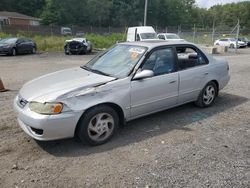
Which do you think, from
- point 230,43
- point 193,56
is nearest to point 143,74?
point 193,56

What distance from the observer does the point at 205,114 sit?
5605 millimetres

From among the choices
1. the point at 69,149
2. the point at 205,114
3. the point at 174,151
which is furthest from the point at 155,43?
the point at 69,149

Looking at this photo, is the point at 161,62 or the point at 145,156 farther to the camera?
the point at 161,62

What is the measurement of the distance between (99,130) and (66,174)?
95cm

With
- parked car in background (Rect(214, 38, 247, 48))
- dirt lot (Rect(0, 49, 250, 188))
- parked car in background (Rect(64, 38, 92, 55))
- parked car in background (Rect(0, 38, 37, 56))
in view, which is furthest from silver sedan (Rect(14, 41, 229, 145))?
parked car in background (Rect(214, 38, 247, 48))

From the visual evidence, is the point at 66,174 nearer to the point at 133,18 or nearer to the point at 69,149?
the point at 69,149

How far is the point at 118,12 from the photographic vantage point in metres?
70.9

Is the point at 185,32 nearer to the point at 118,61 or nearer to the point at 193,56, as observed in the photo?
the point at 193,56

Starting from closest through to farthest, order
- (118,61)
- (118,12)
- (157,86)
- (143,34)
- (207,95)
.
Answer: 1. (157,86)
2. (118,61)
3. (207,95)
4. (143,34)
5. (118,12)

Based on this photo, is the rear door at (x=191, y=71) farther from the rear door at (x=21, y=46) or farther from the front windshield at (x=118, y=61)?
the rear door at (x=21, y=46)

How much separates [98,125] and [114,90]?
1.92 feet

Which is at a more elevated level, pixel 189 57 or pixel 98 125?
pixel 189 57

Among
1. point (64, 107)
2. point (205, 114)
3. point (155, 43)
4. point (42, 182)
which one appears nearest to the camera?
point (42, 182)

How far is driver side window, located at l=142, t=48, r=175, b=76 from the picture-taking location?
4.84 meters
